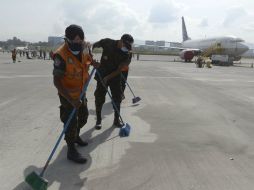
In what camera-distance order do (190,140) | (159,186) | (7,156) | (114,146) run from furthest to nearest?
(190,140)
(114,146)
(7,156)
(159,186)

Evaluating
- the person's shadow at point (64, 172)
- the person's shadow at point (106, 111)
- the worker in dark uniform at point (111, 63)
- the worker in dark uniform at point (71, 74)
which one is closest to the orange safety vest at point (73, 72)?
the worker in dark uniform at point (71, 74)

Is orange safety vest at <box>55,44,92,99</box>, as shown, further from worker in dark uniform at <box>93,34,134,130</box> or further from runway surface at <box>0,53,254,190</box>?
worker in dark uniform at <box>93,34,134,130</box>

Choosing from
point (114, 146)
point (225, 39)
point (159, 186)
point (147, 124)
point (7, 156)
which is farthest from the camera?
point (225, 39)

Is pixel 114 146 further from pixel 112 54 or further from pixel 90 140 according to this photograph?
pixel 112 54

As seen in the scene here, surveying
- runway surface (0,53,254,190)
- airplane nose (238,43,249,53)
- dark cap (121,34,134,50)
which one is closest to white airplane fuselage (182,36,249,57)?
airplane nose (238,43,249,53)

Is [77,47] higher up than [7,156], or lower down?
higher up

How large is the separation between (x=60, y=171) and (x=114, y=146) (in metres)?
1.42

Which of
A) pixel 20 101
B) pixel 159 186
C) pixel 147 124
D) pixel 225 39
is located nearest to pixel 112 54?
pixel 147 124

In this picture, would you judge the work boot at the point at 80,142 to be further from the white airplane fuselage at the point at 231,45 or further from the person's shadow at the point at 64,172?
the white airplane fuselage at the point at 231,45

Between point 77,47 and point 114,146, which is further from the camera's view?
point 114,146

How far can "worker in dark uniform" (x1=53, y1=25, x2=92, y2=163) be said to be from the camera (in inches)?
193

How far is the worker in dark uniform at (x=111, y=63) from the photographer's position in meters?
7.27

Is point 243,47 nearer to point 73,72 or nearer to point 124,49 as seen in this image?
point 124,49

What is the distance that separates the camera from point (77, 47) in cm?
499
